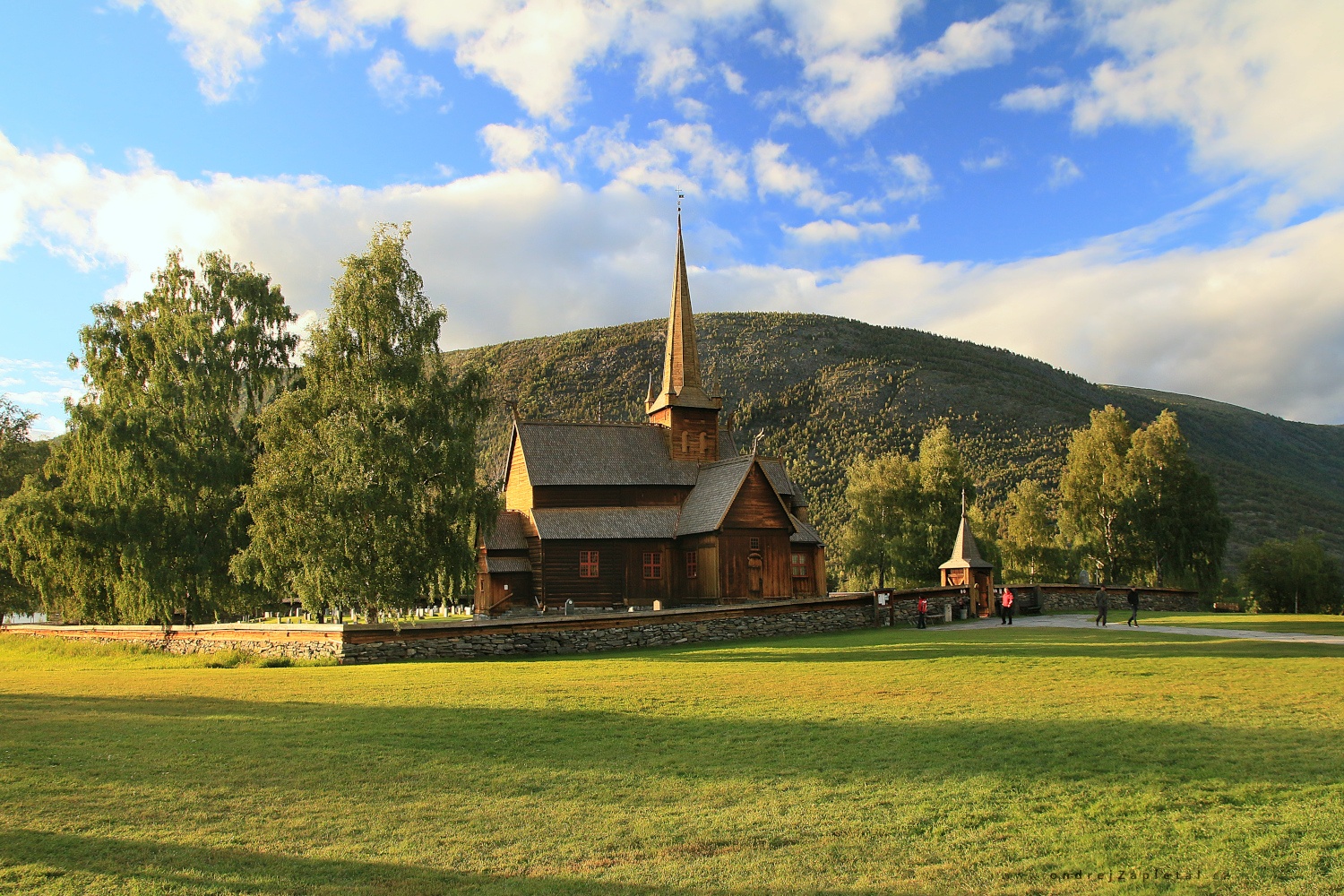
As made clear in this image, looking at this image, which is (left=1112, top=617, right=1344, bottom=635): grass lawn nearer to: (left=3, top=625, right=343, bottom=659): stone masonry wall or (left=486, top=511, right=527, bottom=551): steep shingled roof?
(left=486, top=511, right=527, bottom=551): steep shingled roof

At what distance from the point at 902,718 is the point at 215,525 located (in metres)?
31.7

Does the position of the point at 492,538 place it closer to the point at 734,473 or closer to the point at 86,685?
the point at 734,473

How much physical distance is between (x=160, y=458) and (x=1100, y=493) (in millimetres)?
50493

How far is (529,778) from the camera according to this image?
33.0ft

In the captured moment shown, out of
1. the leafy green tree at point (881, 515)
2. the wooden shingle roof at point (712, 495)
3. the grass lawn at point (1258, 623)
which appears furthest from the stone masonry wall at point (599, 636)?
the leafy green tree at point (881, 515)

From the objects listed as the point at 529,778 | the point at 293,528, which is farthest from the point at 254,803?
the point at 293,528

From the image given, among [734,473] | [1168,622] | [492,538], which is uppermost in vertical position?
[734,473]

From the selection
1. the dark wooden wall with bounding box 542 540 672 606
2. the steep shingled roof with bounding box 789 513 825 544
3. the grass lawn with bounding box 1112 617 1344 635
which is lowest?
the grass lawn with bounding box 1112 617 1344 635

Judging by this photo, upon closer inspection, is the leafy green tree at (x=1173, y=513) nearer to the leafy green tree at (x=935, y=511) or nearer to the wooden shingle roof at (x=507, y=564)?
the leafy green tree at (x=935, y=511)

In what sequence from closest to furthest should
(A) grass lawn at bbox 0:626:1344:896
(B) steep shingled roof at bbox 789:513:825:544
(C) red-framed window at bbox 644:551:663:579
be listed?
(A) grass lawn at bbox 0:626:1344:896
(C) red-framed window at bbox 644:551:663:579
(B) steep shingled roof at bbox 789:513:825:544

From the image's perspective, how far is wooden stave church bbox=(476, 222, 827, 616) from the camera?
38.6 m

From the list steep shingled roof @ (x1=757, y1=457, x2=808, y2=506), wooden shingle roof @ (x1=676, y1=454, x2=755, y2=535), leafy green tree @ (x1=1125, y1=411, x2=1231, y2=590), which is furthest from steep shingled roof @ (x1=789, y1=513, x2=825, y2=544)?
leafy green tree @ (x1=1125, y1=411, x2=1231, y2=590)

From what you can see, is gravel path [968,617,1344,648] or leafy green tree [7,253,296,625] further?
leafy green tree [7,253,296,625]

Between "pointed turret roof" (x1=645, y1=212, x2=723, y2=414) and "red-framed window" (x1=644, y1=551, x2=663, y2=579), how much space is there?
7.74 m
